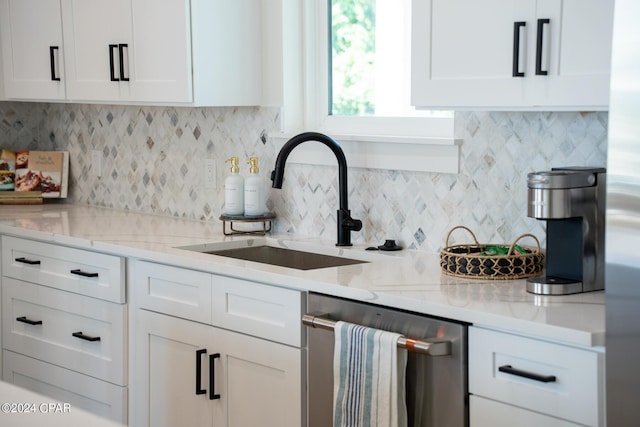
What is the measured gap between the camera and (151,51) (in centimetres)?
361

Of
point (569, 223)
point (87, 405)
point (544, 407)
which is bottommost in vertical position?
point (87, 405)

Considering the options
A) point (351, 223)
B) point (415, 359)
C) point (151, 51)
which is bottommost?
point (415, 359)

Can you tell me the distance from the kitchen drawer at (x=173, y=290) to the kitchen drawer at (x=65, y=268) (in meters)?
0.09

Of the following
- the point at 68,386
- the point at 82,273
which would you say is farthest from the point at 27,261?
the point at 68,386

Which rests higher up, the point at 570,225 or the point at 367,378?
the point at 570,225

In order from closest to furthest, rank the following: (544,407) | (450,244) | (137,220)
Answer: (544,407) → (450,244) → (137,220)

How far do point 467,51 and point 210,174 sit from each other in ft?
5.31

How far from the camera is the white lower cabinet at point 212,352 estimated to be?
282 centimetres

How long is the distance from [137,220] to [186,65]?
0.83m

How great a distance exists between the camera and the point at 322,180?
3.50 meters

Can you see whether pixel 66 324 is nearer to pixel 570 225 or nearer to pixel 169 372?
pixel 169 372

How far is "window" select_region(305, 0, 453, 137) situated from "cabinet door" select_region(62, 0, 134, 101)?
2.34 feet

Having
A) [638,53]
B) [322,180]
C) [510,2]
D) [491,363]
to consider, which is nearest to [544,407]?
[491,363]

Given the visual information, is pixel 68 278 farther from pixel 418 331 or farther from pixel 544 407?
pixel 544 407
